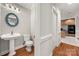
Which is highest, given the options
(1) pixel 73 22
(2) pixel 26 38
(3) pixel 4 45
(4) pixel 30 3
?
(4) pixel 30 3

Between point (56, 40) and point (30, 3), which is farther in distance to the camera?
point (56, 40)

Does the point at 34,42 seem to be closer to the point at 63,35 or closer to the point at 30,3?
the point at 63,35

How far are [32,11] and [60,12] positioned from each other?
0.45 m

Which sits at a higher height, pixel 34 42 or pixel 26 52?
pixel 34 42

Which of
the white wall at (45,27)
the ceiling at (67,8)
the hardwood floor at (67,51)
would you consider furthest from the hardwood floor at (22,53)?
the ceiling at (67,8)

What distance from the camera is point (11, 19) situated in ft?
4.39

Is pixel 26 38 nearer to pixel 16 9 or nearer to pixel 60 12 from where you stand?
pixel 16 9

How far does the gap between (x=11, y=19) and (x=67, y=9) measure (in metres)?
0.94

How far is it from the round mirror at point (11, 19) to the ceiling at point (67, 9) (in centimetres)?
69

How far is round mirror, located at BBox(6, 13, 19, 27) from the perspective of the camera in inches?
51.6

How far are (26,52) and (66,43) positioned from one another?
2.21 feet

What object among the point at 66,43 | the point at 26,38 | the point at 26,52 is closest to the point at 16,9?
the point at 26,38

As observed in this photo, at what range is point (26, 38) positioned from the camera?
1.31 metres

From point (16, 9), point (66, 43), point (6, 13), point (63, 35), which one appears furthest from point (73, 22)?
point (6, 13)
